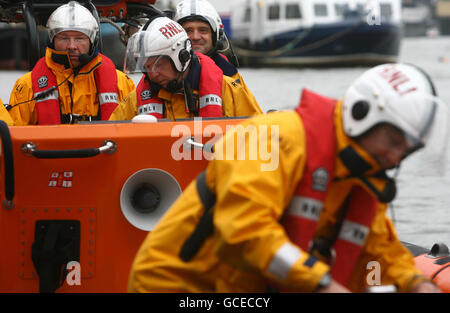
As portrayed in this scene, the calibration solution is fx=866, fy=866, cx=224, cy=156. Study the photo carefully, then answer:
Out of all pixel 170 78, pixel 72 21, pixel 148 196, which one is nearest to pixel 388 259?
pixel 148 196

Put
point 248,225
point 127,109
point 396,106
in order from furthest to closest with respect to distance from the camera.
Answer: point 127,109
point 396,106
point 248,225

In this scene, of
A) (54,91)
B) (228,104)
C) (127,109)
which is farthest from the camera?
(54,91)

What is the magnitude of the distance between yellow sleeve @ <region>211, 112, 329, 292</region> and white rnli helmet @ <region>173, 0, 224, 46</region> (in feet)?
10.9

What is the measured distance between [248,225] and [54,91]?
3.15 meters

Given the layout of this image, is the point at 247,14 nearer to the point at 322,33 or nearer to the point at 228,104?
the point at 322,33

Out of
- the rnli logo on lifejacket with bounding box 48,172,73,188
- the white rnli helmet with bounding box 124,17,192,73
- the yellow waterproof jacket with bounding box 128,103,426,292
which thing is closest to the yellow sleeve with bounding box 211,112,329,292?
the yellow waterproof jacket with bounding box 128,103,426,292

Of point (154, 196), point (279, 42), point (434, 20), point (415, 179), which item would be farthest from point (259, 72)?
point (434, 20)

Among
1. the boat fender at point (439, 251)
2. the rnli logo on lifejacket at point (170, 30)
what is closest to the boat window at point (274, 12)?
the rnli logo on lifejacket at point (170, 30)

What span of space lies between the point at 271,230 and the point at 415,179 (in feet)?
32.8

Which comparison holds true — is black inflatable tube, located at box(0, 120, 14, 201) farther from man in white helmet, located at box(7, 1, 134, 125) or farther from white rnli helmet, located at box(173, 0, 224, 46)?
white rnli helmet, located at box(173, 0, 224, 46)

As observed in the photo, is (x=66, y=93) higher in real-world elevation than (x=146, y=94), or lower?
lower

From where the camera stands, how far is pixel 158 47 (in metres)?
4.69

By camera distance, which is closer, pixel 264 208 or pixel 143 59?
pixel 264 208

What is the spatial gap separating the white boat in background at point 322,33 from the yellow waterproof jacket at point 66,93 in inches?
1277
